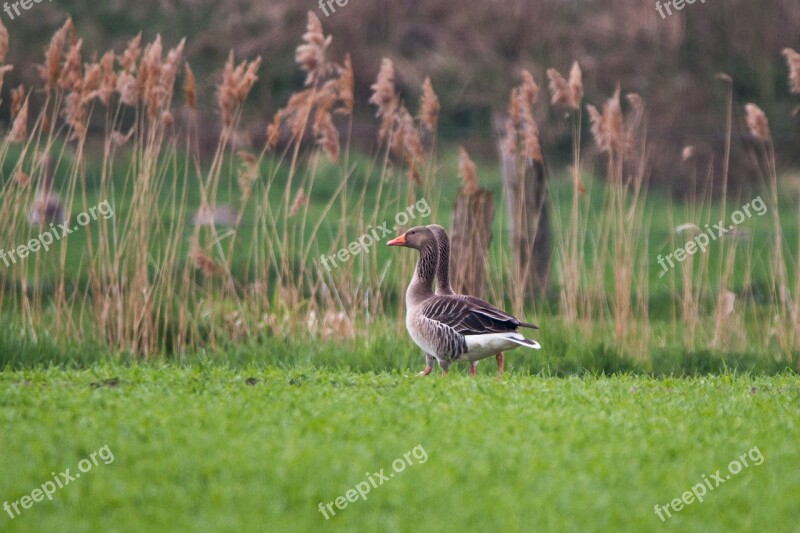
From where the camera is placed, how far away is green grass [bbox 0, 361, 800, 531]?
4.46m

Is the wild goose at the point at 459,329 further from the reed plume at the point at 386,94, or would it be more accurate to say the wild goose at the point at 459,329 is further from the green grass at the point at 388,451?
the reed plume at the point at 386,94

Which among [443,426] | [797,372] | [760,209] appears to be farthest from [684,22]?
[443,426]

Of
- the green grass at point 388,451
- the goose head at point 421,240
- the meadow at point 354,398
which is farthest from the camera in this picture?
the goose head at point 421,240

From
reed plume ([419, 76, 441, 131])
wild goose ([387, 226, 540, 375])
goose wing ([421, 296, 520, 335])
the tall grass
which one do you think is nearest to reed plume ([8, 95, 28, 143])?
the tall grass

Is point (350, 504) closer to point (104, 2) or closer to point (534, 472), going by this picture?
point (534, 472)

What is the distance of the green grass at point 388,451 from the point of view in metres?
4.46

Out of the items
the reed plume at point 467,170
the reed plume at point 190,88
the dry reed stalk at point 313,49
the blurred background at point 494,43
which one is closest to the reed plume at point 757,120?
the reed plume at point 467,170

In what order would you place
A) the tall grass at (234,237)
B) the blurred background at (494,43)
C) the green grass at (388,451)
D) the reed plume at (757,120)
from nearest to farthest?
the green grass at (388,451)
the tall grass at (234,237)
the reed plume at (757,120)
the blurred background at (494,43)

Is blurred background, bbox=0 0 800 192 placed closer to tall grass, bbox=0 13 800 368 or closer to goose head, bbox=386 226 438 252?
tall grass, bbox=0 13 800 368

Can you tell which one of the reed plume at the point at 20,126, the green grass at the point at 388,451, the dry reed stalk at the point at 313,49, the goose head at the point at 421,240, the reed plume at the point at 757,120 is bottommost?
the green grass at the point at 388,451

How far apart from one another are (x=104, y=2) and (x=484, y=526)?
10.5 meters

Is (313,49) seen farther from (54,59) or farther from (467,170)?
(54,59)

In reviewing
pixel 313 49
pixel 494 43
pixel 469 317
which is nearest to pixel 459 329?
pixel 469 317

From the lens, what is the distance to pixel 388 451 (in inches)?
208
